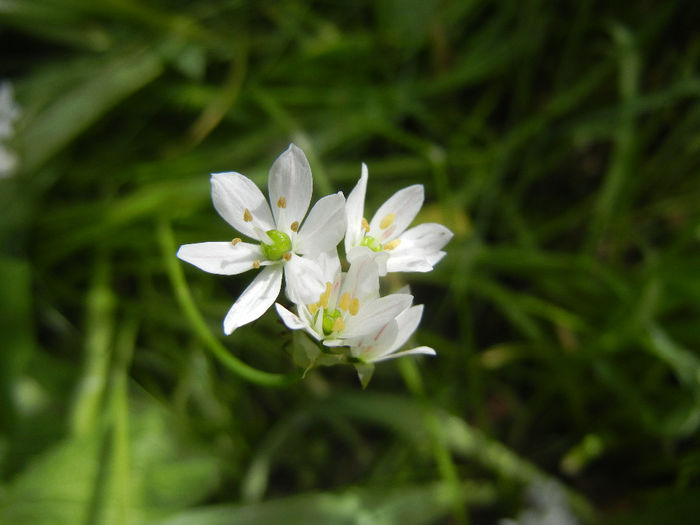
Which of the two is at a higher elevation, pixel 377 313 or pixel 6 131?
pixel 6 131

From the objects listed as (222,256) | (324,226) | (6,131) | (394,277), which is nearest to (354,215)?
(324,226)

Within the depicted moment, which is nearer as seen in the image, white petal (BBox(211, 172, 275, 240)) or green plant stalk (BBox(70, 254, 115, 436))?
white petal (BBox(211, 172, 275, 240))

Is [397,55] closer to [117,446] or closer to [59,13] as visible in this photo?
[59,13]

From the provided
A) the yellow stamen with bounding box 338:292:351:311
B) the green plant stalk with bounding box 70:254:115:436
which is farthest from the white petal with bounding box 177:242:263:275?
the green plant stalk with bounding box 70:254:115:436

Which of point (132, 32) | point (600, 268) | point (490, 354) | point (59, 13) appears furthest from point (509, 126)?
point (59, 13)

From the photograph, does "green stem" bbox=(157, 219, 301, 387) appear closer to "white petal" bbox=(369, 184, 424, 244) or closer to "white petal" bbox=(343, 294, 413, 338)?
"white petal" bbox=(343, 294, 413, 338)

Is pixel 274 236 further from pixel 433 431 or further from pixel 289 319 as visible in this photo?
pixel 433 431

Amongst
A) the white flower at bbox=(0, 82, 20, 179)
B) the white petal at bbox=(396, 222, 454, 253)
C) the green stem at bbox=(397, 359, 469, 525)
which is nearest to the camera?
the white petal at bbox=(396, 222, 454, 253)
